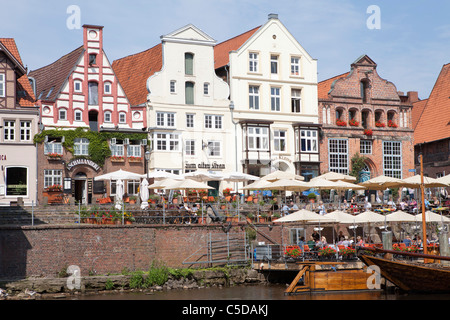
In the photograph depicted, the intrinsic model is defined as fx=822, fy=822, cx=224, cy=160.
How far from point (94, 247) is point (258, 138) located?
20377 mm

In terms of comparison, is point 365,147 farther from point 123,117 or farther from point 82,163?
point 82,163

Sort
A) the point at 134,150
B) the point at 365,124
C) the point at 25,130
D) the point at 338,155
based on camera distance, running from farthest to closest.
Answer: the point at 365,124 → the point at 338,155 → the point at 134,150 → the point at 25,130

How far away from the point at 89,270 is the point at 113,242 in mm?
1755

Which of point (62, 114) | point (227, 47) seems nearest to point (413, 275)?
point (62, 114)

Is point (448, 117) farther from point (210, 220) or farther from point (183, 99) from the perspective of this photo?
point (210, 220)

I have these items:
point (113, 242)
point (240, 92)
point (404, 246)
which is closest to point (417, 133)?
point (240, 92)

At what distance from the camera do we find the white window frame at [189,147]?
2068 inches

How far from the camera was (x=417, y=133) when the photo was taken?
65.8 metres

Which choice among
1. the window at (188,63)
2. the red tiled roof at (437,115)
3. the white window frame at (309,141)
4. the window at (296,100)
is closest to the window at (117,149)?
the window at (188,63)

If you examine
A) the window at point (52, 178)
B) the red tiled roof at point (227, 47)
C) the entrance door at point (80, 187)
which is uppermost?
the red tiled roof at point (227, 47)

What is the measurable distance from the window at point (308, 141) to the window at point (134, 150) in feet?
39.3

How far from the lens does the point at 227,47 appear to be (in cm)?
5866

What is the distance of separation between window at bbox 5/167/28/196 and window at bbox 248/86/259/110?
1616cm

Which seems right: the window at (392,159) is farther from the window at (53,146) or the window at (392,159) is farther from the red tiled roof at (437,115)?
the window at (53,146)
